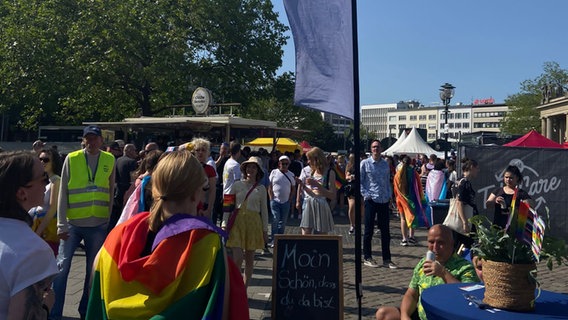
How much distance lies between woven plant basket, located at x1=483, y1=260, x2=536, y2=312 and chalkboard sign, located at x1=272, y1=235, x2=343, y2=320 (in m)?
2.36

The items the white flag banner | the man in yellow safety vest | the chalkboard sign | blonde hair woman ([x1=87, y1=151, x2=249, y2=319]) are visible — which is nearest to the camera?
blonde hair woman ([x1=87, y1=151, x2=249, y2=319])

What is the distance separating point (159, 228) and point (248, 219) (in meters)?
4.46

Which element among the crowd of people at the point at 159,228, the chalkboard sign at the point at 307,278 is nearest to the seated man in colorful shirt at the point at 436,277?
the crowd of people at the point at 159,228

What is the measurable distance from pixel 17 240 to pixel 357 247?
3100 millimetres

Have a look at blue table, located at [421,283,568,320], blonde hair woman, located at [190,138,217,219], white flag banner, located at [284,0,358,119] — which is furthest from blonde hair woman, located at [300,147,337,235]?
blue table, located at [421,283,568,320]

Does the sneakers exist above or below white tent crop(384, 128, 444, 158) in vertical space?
below

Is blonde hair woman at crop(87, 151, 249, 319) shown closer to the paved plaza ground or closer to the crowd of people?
the crowd of people

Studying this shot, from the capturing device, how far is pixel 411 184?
11586 millimetres

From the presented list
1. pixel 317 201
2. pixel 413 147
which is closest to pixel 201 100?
pixel 317 201

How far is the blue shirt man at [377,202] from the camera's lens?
29.0 ft

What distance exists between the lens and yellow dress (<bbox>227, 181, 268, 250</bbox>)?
6.64 meters

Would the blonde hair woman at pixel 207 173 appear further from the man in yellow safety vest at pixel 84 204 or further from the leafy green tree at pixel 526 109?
the leafy green tree at pixel 526 109

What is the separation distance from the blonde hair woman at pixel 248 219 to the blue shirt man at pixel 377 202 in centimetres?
246

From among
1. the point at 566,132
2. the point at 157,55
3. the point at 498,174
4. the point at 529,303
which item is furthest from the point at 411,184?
the point at 566,132
